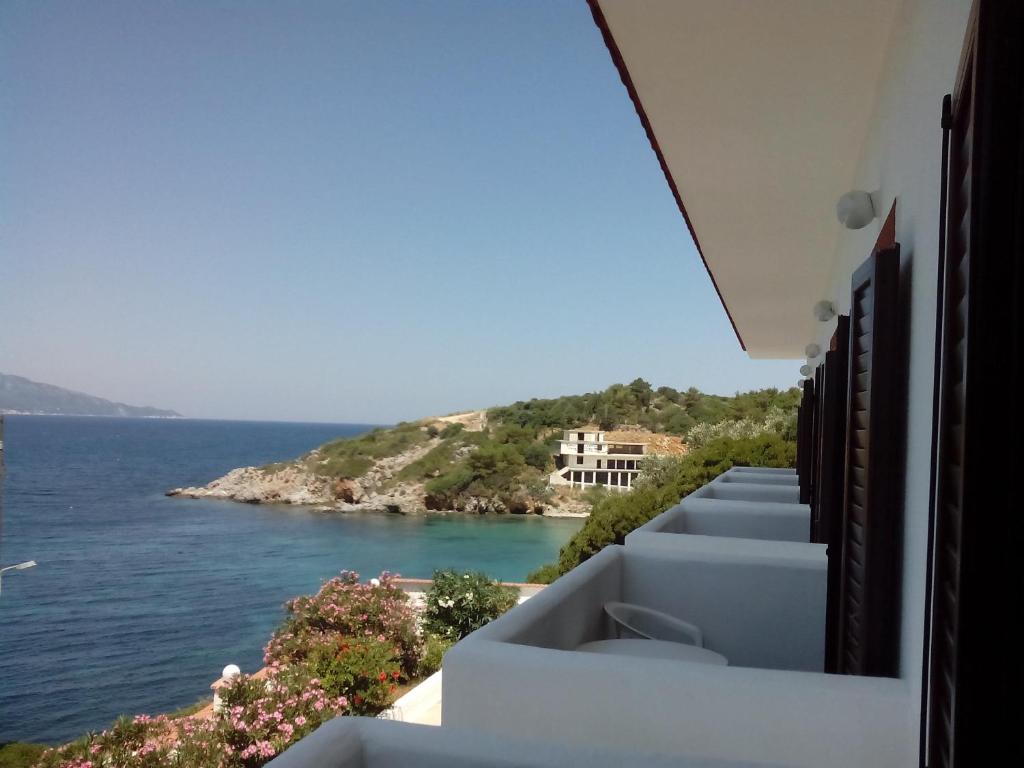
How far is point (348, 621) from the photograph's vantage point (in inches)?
463

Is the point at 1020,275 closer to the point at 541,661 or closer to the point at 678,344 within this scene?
the point at 541,661

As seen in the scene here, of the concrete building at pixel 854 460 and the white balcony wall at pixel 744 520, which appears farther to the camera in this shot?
the white balcony wall at pixel 744 520

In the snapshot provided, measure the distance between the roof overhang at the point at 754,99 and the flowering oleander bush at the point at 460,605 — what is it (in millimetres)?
10522

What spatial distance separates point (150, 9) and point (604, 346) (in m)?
38.0

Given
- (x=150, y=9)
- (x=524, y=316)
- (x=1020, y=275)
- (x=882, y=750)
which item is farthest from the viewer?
(x=524, y=316)

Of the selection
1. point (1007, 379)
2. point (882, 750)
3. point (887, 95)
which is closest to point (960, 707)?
point (1007, 379)

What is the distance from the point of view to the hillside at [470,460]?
135ft

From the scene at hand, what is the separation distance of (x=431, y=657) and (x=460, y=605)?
72.0 inches

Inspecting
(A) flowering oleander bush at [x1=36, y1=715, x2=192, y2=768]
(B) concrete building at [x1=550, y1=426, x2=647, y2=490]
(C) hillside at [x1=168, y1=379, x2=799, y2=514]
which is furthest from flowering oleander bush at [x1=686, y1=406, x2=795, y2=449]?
(B) concrete building at [x1=550, y1=426, x2=647, y2=490]

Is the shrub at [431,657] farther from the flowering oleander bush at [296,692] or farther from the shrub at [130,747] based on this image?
the shrub at [130,747]

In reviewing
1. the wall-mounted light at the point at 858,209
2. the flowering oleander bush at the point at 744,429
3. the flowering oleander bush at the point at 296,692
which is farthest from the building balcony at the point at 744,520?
the flowering oleander bush at the point at 744,429

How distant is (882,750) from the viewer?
151 centimetres

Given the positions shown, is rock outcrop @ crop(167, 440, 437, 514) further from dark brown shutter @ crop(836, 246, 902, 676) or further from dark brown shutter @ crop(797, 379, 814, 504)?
dark brown shutter @ crop(836, 246, 902, 676)

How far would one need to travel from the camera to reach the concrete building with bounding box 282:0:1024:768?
31.4 inches
